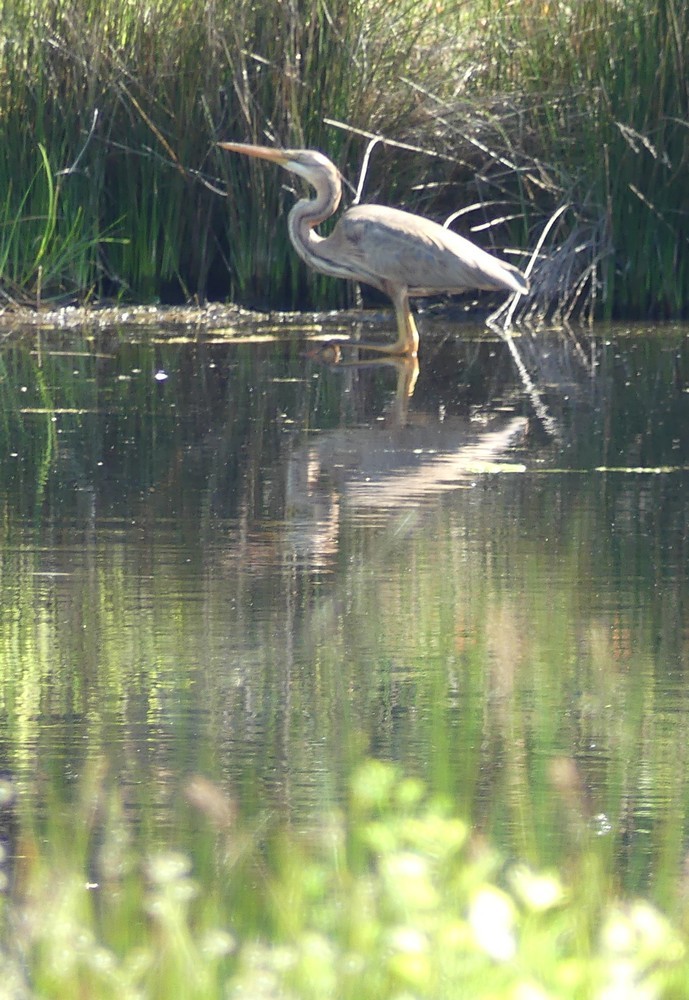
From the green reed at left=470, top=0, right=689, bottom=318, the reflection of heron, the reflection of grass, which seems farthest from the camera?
the green reed at left=470, top=0, right=689, bottom=318

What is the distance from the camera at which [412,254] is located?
8383mm

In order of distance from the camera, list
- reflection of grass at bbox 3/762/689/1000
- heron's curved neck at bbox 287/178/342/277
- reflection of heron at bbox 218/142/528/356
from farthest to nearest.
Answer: heron's curved neck at bbox 287/178/342/277 → reflection of heron at bbox 218/142/528/356 → reflection of grass at bbox 3/762/689/1000

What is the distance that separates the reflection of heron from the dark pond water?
0.97 metres

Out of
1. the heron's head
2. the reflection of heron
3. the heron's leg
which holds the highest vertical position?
the heron's head

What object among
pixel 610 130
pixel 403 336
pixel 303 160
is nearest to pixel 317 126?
pixel 303 160

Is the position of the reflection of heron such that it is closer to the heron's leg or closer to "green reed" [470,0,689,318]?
the heron's leg

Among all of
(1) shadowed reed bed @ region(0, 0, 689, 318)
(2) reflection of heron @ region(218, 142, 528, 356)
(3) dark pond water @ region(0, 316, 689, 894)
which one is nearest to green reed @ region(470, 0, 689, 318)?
(1) shadowed reed bed @ region(0, 0, 689, 318)

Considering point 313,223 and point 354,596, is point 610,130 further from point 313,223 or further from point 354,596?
point 354,596

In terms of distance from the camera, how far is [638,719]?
134 inches

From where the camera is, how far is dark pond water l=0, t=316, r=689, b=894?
307 centimetres

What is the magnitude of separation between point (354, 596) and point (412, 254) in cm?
430

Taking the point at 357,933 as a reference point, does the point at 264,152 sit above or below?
above

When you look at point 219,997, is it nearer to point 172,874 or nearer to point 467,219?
point 172,874

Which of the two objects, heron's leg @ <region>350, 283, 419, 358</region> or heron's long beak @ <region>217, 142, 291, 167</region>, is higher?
heron's long beak @ <region>217, 142, 291, 167</region>
